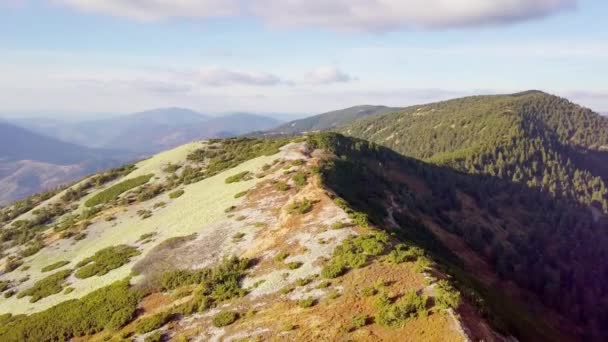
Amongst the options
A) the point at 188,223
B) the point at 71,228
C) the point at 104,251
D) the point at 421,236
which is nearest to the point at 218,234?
the point at 188,223

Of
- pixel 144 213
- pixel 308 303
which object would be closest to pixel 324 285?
pixel 308 303

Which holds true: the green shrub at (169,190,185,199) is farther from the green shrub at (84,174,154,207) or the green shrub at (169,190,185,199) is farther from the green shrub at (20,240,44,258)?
the green shrub at (20,240,44,258)

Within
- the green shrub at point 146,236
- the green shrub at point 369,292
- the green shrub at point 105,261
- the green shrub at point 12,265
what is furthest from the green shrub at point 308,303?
the green shrub at point 12,265

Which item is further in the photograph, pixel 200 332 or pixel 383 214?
pixel 383 214

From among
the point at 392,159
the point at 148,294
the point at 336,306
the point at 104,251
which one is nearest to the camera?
the point at 336,306

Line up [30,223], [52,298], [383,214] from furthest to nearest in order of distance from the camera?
[30,223]
[383,214]
[52,298]

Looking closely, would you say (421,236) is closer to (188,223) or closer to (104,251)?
(188,223)

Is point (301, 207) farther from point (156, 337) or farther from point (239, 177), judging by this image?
point (239, 177)

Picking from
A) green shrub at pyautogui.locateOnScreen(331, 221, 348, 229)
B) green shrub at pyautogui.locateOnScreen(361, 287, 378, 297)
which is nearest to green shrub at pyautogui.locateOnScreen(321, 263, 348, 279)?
green shrub at pyautogui.locateOnScreen(361, 287, 378, 297)
